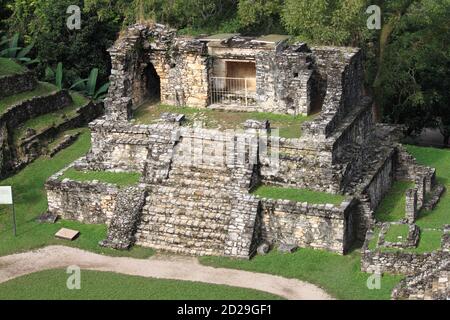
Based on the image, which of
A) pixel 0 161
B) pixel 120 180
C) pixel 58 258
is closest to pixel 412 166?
pixel 120 180

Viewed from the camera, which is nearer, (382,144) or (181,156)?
(181,156)

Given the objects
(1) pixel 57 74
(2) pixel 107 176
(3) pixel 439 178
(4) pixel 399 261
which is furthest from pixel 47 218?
(3) pixel 439 178

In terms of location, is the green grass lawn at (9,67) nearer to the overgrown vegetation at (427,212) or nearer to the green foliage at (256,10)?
the green foliage at (256,10)

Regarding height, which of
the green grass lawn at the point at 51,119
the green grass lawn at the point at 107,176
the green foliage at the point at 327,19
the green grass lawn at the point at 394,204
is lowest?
the green grass lawn at the point at 394,204

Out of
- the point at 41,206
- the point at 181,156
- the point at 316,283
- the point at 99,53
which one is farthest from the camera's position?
the point at 99,53

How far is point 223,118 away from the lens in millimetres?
26469

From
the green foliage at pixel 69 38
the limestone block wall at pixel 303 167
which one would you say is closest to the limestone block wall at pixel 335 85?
the limestone block wall at pixel 303 167

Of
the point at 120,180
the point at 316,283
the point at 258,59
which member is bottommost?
the point at 316,283

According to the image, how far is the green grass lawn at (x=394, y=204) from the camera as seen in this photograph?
25281 millimetres

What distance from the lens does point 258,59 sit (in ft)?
86.0

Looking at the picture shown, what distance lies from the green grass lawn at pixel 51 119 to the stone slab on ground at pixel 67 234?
616 centimetres

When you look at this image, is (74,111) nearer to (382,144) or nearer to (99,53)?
(99,53)

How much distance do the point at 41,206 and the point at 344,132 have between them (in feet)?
30.7

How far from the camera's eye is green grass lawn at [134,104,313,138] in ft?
83.5
